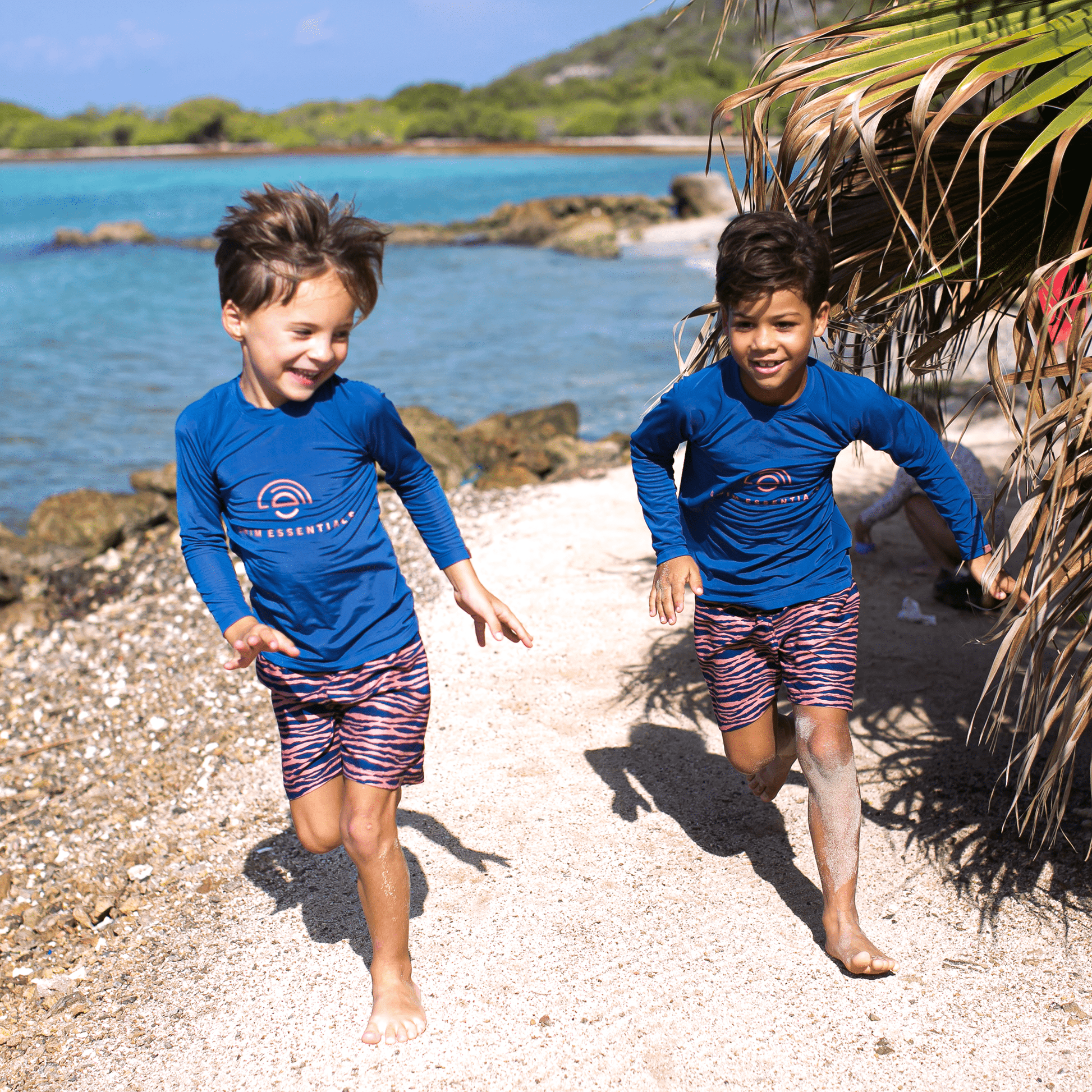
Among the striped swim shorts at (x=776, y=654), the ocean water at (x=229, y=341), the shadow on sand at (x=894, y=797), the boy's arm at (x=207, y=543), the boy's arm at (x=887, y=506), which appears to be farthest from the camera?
the ocean water at (x=229, y=341)

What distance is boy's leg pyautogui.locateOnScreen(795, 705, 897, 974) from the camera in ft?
8.52

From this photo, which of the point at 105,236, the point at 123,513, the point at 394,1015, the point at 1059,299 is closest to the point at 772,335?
the point at 1059,299

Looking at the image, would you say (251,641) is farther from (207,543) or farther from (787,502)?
(787,502)

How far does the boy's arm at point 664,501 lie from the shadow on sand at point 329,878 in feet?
3.76

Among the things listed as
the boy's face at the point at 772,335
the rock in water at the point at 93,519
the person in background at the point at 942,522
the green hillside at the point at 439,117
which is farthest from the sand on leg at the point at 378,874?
the green hillside at the point at 439,117

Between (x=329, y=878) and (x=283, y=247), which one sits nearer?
(x=283, y=247)

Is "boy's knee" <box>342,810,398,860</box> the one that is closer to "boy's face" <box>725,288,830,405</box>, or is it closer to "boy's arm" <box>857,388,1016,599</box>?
"boy's face" <box>725,288,830,405</box>

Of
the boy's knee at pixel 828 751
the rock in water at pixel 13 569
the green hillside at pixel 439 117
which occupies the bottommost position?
the rock in water at pixel 13 569

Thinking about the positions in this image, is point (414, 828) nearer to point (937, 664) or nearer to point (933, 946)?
point (933, 946)

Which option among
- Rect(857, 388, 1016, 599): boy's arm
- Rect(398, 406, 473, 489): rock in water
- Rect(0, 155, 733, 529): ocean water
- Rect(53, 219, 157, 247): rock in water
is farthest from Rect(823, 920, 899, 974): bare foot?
Rect(53, 219, 157, 247): rock in water

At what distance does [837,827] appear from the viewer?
2.60 metres

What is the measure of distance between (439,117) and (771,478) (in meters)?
91.6

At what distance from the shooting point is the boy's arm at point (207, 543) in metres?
2.34

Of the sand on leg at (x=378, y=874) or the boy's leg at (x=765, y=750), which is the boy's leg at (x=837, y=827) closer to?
the boy's leg at (x=765, y=750)
